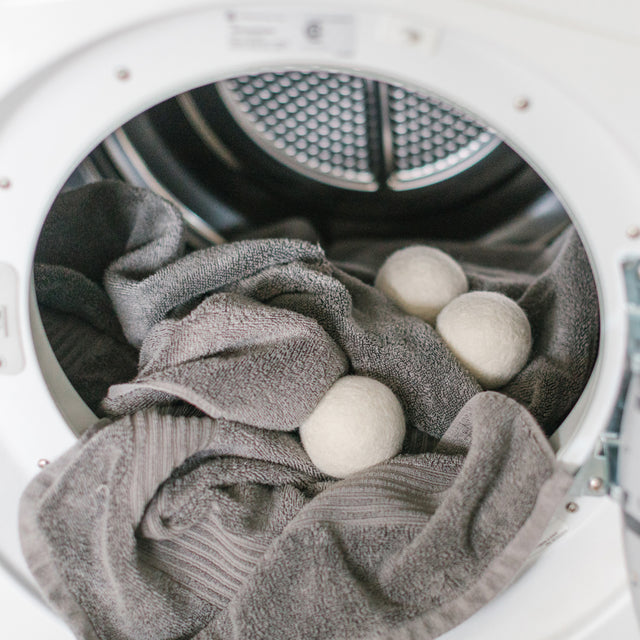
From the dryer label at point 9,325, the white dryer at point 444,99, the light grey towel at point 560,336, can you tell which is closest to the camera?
the white dryer at point 444,99

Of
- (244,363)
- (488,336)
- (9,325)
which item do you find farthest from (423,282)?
(9,325)

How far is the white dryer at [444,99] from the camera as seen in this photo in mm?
347

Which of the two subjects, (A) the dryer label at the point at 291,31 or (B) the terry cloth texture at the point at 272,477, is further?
(B) the terry cloth texture at the point at 272,477

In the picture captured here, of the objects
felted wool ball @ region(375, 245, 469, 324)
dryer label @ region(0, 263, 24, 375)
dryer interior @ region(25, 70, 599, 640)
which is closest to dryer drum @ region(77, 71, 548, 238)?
dryer interior @ region(25, 70, 599, 640)

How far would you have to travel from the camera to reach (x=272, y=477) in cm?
52

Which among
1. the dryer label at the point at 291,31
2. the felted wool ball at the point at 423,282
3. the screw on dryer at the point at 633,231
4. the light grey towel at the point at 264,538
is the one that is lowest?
the light grey towel at the point at 264,538

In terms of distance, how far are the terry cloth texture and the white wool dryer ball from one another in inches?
0.6

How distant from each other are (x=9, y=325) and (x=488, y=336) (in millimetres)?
391

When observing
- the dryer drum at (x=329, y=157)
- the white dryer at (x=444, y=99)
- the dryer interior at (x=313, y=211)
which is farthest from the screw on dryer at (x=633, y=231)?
the dryer drum at (x=329, y=157)

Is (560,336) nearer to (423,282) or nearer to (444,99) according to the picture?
(423,282)

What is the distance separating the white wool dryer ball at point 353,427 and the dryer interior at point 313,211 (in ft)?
0.16

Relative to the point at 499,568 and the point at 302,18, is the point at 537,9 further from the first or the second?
the point at 499,568

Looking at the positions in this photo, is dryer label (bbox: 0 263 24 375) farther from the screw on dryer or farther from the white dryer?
the screw on dryer

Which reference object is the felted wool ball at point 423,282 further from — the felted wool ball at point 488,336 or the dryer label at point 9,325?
the dryer label at point 9,325
